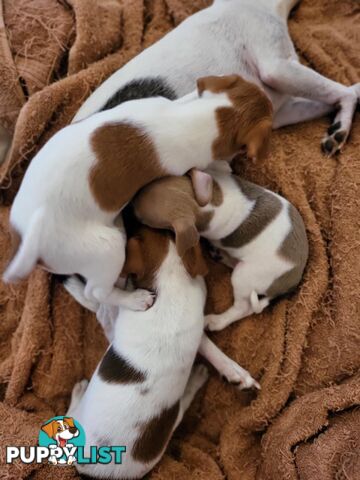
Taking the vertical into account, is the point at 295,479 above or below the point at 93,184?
below

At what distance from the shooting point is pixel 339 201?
245 centimetres

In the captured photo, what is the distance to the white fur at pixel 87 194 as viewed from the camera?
1.92 metres

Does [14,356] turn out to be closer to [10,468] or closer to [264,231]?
[10,468]

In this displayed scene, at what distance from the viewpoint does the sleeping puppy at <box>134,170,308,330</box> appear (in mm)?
2160

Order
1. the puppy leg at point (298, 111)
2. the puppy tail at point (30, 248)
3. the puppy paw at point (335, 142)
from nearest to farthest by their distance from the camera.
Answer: the puppy tail at point (30, 248)
the puppy paw at point (335, 142)
the puppy leg at point (298, 111)

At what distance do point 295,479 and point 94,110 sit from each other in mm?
1752

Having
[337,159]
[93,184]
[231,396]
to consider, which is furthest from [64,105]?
[231,396]

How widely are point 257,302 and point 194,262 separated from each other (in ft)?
1.33

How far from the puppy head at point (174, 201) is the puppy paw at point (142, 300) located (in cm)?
25

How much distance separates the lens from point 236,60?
247 cm

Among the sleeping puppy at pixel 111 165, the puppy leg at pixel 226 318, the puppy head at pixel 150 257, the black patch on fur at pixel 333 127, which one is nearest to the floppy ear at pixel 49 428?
the sleeping puppy at pixel 111 165

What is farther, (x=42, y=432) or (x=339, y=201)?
(x=339, y=201)

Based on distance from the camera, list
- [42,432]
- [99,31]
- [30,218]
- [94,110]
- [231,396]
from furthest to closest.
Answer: [99,31]
[231,396]
[94,110]
[42,432]
[30,218]

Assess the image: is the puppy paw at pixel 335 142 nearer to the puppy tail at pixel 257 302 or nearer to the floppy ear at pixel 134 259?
the puppy tail at pixel 257 302
